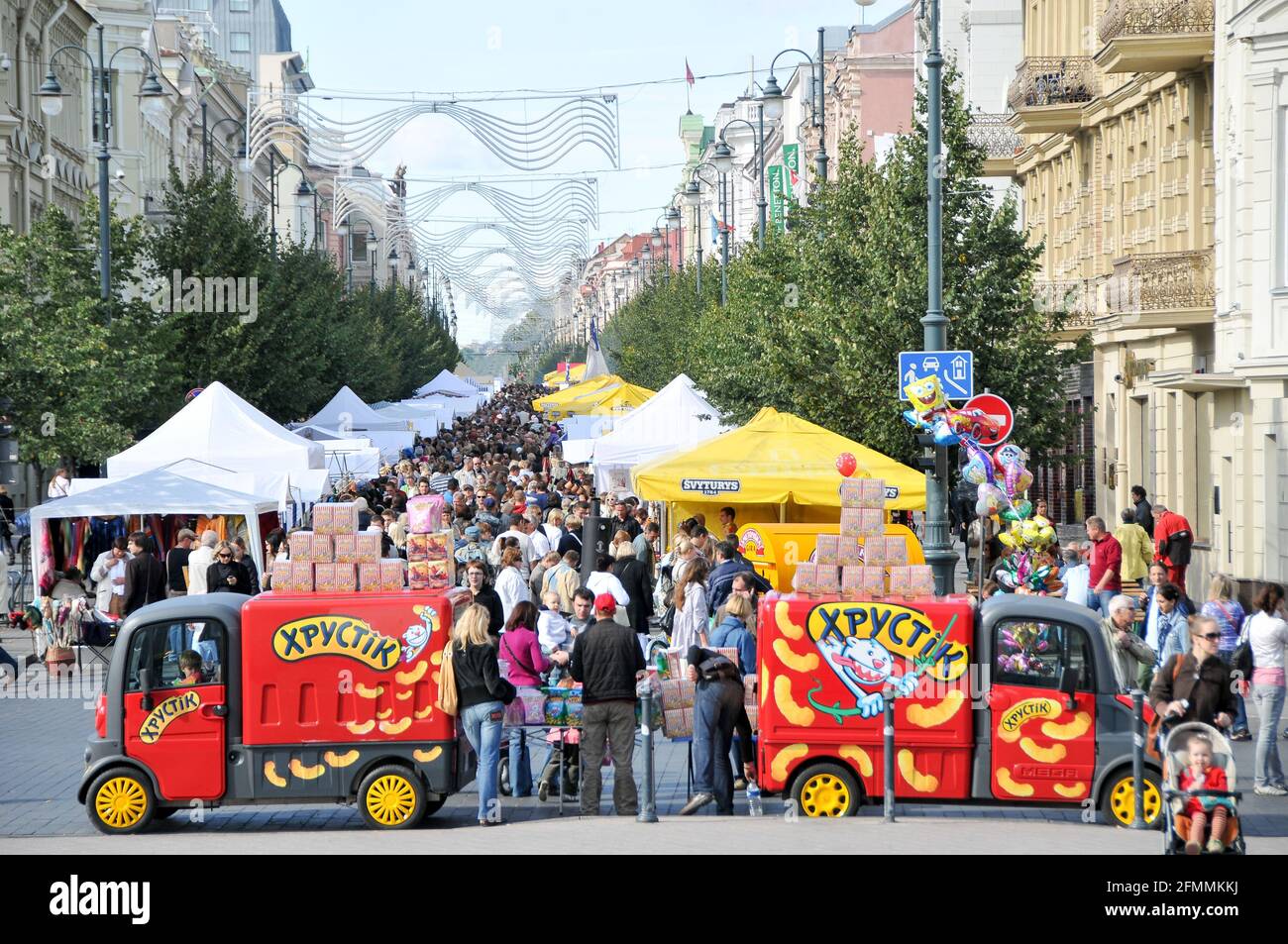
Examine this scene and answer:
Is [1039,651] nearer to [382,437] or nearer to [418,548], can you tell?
[418,548]

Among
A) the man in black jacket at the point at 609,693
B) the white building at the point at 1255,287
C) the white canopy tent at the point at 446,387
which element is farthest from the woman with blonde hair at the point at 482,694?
the white canopy tent at the point at 446,387

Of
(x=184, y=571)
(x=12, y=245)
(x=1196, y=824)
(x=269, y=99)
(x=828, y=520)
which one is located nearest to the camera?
(x=1196, y=824)

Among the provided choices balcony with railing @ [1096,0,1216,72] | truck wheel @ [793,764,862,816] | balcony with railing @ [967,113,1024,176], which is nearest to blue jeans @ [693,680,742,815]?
truck wheel @ [793,764,862,816]

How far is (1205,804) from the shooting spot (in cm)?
954

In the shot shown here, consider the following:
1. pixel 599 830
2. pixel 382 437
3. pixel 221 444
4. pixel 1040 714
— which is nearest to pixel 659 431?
pixel 221 444

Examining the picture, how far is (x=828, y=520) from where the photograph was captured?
85.5 ft

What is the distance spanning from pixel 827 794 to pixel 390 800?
286 cm

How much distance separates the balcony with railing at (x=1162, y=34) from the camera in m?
28.5

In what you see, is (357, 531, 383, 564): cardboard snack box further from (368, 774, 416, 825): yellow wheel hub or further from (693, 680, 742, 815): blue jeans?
(693, 680, 742, 815): blue jeans

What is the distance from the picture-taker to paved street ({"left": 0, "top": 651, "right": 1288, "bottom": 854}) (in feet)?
38.2

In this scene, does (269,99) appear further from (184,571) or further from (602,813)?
(602,813)

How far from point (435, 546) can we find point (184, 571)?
989cm

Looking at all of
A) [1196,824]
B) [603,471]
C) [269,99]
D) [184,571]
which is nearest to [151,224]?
[269,99]

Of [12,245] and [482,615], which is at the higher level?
[12,245]
